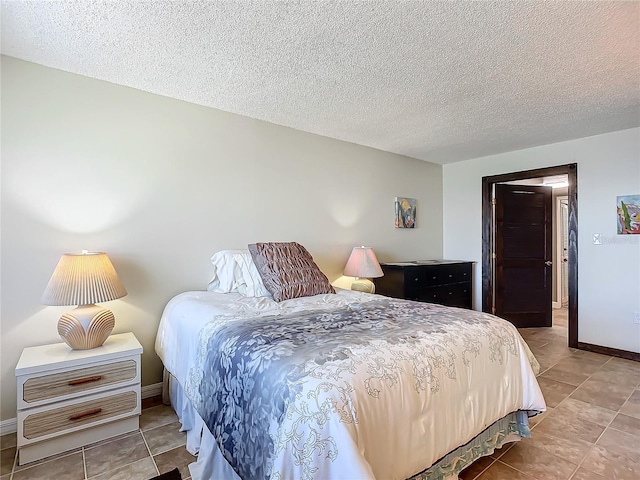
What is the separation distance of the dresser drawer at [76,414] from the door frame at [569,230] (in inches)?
168

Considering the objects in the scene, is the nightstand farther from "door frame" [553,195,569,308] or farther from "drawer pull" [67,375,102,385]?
"door frame" [553,195,569,308]

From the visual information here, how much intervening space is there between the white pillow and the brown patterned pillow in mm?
64

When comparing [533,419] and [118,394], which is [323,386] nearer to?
[118,394]

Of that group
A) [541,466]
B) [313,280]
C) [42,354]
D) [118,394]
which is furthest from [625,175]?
[42,354]

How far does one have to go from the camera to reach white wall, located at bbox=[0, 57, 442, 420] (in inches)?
83.5

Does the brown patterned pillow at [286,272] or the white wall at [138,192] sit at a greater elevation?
the white wall at [138,192]

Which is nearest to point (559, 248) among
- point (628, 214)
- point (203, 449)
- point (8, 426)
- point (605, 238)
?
point (605, 238)

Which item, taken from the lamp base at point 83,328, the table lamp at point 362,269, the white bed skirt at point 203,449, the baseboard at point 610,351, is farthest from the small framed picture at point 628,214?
the lamp base at point 83,328

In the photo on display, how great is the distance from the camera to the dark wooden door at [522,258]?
4.60 m

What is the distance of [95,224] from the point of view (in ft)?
7.73

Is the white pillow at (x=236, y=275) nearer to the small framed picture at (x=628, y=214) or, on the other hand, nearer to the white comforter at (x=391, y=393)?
the white comforter at (x=391, y=393)

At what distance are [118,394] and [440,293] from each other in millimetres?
3450

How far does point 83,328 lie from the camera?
78.5 inches

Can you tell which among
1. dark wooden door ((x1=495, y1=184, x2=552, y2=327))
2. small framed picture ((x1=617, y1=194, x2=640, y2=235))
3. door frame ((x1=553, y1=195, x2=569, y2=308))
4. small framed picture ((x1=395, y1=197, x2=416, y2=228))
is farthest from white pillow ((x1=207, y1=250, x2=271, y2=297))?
door frame ((x1=553, y1=195, x2=569, y2=308))
